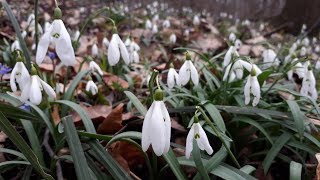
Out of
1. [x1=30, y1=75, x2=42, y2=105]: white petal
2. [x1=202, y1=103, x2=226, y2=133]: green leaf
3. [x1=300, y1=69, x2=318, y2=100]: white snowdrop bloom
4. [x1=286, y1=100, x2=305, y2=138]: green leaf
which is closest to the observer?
[x1=30, y1=75, x2=42, y2=105]: white petal

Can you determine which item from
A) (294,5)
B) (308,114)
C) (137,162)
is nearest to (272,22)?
(294,5)

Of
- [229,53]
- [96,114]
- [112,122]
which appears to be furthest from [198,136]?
[229,53]

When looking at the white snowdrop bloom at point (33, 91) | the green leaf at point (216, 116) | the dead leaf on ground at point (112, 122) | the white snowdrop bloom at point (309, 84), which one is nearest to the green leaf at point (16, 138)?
the white snowdrop bloom at point (33, 91)

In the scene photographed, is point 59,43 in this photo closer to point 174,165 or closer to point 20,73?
point 20,73

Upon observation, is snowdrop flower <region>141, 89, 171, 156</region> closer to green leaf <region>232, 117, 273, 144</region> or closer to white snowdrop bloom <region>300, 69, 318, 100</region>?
green leaf <region>232, 117, 273, 144</region>

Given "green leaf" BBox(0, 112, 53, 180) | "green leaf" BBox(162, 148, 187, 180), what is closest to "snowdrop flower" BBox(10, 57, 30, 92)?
"green leaf" BBox(0, 112, 53, 180)

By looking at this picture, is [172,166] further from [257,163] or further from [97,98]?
[97,98]

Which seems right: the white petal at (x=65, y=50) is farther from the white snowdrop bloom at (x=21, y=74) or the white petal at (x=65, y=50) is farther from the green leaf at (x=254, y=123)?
the green leaf at (x=254, y=123)
